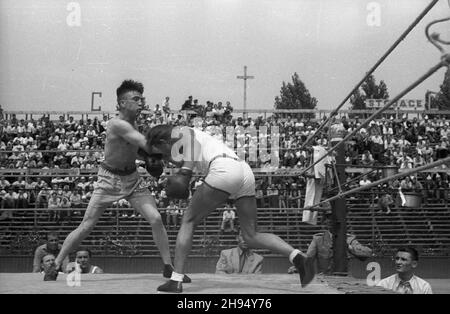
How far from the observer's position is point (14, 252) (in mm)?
11164

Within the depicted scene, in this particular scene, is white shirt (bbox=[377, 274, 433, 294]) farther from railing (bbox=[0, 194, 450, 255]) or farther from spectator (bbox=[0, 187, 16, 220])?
spectator (bbox=[0, 187, 16, 220])

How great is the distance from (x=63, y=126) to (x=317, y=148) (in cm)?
1194

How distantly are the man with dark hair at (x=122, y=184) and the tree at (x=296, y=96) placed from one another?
1647 inches

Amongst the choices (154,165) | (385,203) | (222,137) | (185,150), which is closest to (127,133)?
(154,165)

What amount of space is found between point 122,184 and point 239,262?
A: 2230 millimetres

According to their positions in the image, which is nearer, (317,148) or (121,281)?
(121,281)

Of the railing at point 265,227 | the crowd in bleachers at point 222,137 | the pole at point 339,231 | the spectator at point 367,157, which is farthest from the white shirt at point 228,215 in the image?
the pole at point 339,231

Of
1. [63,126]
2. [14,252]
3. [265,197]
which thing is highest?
[63,126]

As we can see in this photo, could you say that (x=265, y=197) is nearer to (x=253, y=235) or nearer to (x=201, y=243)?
(x=201, y=243)

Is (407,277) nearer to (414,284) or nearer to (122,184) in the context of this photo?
(414,284)

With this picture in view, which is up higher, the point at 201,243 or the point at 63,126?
the point at 63,126

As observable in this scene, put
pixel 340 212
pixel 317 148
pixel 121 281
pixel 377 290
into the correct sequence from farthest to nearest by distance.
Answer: pixel 317 148 < pixel 340 212 < pixel 121 281 < pixel 377 290

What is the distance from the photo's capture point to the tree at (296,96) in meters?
46.4
